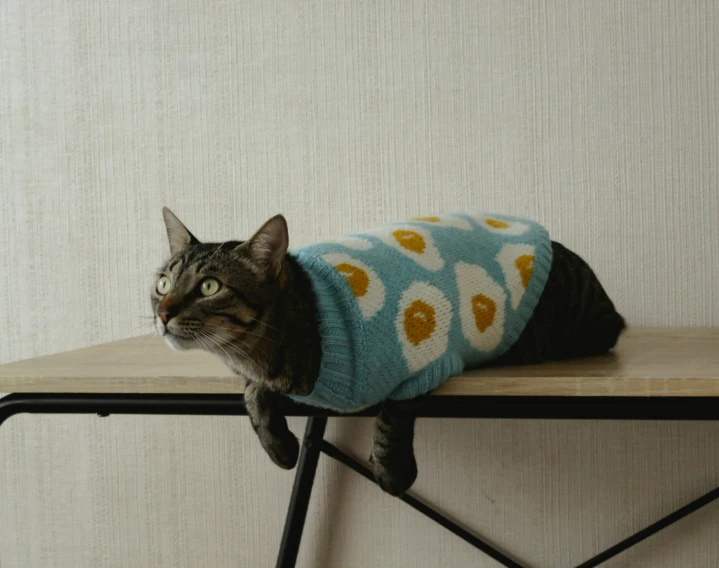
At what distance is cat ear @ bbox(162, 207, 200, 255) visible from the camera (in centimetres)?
83

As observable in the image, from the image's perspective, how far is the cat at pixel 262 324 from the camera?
0.75 meters

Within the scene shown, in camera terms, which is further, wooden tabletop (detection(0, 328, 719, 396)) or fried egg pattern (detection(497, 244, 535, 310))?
fried egg pattern (detection(497, 244, 535, 310))

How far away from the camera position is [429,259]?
2.81ft

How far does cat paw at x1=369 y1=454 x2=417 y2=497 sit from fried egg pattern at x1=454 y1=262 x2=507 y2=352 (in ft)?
0.48

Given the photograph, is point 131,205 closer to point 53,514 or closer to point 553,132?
point 53,514

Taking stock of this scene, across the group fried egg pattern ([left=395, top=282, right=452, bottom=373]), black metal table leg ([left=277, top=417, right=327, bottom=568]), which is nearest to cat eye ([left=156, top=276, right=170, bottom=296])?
fried egg pattern ([left=395, top=282, right=452, bottom=373])

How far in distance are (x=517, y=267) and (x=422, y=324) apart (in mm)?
168

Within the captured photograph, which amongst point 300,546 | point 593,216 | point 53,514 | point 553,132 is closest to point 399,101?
point 553,132

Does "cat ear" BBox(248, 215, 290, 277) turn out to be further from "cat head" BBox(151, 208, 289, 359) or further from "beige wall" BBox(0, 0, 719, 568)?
"beige wall" BBox(0, 0, 719, 568)

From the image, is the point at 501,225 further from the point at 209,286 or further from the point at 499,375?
the point at 209,286

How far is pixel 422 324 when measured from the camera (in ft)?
2.66

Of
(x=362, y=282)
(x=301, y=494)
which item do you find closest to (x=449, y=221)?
(x=362, y=282)

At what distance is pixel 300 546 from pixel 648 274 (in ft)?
2.34

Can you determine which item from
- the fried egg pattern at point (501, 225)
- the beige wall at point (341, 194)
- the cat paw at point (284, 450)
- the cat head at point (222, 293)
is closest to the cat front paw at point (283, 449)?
the cat paw at point (284, 450)
